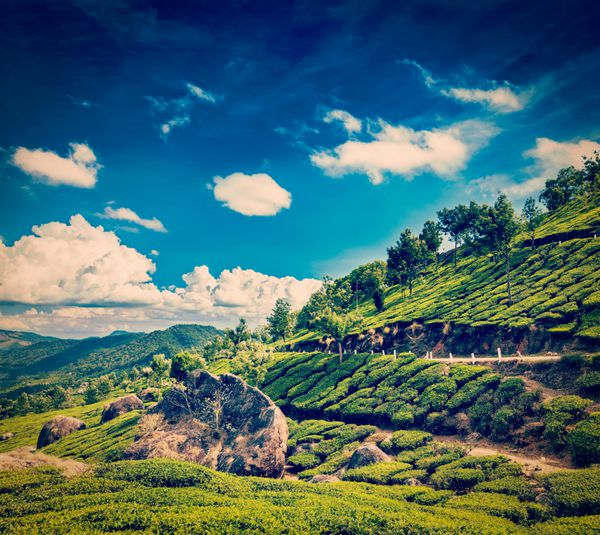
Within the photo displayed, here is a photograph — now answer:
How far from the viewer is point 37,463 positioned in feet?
80.3

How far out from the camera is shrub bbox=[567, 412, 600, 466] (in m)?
19.7

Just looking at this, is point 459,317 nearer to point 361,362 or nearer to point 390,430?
point 361,362

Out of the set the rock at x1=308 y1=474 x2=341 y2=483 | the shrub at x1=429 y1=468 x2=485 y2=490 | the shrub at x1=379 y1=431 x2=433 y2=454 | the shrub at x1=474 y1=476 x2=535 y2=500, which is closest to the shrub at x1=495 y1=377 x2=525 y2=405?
the shrub at x1=379 y1=431 x2=433 y2=454

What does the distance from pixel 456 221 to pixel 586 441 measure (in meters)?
74.9

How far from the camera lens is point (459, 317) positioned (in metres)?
50.0

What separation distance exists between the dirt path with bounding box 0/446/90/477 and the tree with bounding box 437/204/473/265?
8057 centimetres

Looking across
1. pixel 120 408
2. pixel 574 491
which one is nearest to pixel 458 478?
pixel 574 491

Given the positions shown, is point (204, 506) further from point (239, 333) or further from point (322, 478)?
point (239, 333)

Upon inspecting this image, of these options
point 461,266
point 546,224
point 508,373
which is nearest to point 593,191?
point 546,224

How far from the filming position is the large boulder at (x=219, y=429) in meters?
30.5

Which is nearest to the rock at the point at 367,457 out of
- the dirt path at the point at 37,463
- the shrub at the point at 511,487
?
the shrub at the point at 511,487

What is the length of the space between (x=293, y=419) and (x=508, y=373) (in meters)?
27.3

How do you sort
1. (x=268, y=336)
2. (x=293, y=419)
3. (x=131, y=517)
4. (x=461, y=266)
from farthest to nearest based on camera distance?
(x=268, y=336), (x=461, y=266), (x=293, y=419), (x=131, y=517)

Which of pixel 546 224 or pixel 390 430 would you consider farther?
pixel 546 224
